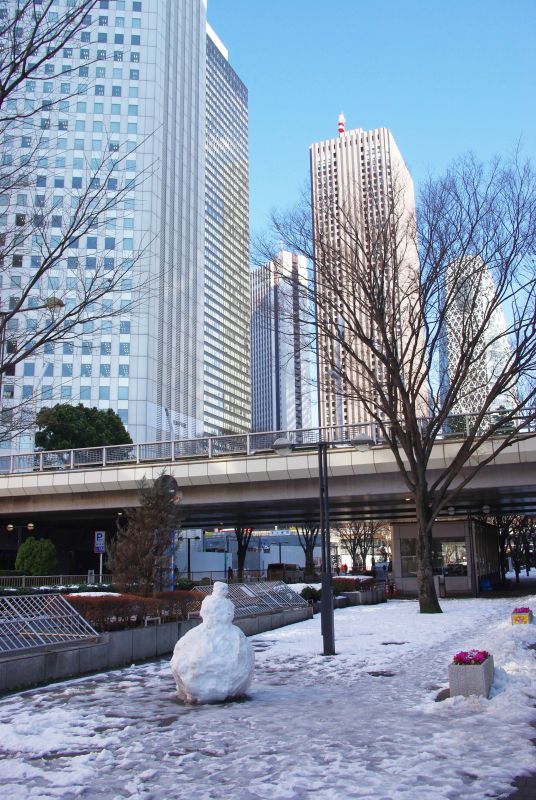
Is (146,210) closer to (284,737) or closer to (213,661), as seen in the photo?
(213,661)

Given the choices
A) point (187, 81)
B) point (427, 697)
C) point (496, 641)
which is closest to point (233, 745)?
point (427, 697)

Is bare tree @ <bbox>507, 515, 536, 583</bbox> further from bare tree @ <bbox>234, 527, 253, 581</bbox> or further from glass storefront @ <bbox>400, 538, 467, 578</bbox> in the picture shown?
glass storefront @ <bbox>400, 538, 467, 578</bbox>

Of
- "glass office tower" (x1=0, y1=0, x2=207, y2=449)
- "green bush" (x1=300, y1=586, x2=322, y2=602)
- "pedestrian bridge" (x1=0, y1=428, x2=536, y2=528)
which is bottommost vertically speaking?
"green bush" (x1=300, y1=586, x2=322, y2=602)

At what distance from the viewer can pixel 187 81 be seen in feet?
374

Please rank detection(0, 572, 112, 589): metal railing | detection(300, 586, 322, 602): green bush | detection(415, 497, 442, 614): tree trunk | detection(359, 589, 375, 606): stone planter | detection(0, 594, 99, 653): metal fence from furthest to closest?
1. detection(0, 572, 112, 589): metal railing
2. detection(359, 589, 375, 606): stone planter
3. detection(300, 586, 322, 602): green bush
4. detection(415, 497, 442, 614): tree trunk
5. detection(0, 594, 99, 653): metal fence

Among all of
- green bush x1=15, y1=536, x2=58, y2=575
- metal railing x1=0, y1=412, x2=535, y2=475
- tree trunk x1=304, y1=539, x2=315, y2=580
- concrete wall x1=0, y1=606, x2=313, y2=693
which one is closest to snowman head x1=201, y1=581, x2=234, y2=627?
concrete wall x1=0, y1=606, x2=313, y2=693

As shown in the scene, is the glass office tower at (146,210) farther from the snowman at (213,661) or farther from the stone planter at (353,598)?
the snowman at (213,661)

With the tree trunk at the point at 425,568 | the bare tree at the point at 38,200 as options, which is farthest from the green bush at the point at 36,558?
the bare tree at the point at 38,200

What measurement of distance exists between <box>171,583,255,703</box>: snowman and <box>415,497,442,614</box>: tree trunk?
15.4 m

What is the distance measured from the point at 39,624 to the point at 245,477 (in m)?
20.1

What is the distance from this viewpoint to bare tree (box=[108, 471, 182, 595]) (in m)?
19.9

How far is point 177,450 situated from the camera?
35688mm

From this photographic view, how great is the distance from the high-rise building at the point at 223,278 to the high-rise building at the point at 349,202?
142m

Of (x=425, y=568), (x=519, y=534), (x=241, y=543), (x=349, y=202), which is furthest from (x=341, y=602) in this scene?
(x=519, y=534)
